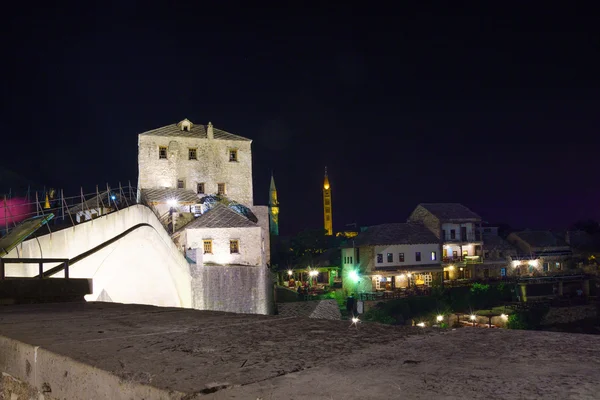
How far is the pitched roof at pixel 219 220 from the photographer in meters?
30.6

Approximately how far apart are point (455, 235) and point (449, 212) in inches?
96.9

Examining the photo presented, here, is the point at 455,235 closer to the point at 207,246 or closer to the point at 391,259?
the point at 391,259

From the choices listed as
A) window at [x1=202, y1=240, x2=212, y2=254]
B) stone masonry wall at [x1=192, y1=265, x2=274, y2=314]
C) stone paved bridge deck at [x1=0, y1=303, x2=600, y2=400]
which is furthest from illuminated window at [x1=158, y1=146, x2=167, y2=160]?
stone paved bridge deck at [x1=0, y1=303, x2=600, y2=400]

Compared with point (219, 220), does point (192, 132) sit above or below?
above

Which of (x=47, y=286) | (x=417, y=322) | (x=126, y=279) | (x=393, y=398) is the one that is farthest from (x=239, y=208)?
(x=393, y=398)

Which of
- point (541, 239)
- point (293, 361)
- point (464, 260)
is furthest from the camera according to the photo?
point (541, 239)

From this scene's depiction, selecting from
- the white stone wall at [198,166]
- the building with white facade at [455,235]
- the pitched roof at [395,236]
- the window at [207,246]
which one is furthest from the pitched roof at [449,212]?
the window at [207,246]

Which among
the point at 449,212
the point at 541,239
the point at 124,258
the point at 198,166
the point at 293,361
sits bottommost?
the point at 293,361

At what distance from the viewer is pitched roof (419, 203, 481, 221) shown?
48125mm

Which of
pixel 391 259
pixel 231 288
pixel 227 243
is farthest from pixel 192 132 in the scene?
pixel 391 259

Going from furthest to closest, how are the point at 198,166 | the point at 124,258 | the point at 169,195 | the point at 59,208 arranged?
the point at 198,166, the point at 169,195, the point at 124,258, the point at 59,208

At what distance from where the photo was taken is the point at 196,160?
4031 cm

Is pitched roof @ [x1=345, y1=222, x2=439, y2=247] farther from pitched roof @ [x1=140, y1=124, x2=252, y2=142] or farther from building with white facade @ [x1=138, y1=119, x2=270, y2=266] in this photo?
pitched roof @ [x1=140, y1=124, x2=252, y2=142]

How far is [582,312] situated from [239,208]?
109ft
